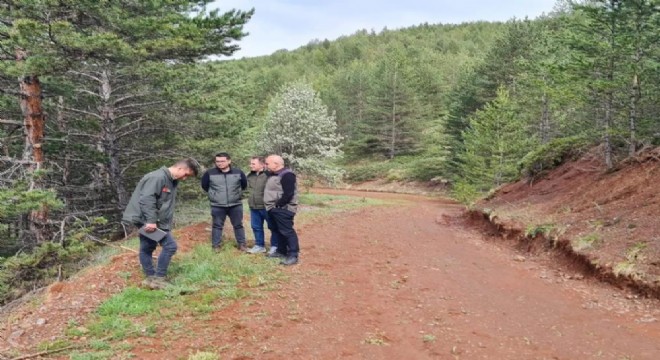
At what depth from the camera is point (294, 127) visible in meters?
22.8

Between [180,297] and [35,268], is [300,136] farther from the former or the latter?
[180,297]

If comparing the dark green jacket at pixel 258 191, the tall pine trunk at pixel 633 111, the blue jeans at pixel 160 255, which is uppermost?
the tall pine trunk at pixel 633 111

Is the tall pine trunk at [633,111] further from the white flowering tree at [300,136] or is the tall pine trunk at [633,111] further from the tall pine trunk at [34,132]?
the tall pine trunk at [34,132]

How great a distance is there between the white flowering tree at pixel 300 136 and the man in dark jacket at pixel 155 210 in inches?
601

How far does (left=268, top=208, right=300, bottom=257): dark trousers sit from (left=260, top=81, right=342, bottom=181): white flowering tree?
527 inches

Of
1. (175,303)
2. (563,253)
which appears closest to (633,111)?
(563,253)

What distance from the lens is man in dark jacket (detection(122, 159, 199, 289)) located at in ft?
21.4

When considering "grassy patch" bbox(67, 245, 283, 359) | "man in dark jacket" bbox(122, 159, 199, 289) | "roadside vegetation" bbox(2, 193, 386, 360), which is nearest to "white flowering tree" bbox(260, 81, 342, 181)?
"roadside vegetation" bbox(2, 193, 386, 360)

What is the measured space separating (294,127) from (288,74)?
7009 cm

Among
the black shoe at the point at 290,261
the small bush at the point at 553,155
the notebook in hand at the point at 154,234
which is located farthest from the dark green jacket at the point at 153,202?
the small bush at the point at 553,155

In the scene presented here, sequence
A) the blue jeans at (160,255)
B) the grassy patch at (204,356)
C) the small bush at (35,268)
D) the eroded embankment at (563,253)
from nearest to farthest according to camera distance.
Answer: the grassy patch at (204,356), the blue jeans at (160,255), the eroded embankment at (563,253), the small bush at (35,268)

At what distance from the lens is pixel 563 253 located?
30.5ft

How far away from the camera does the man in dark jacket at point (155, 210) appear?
6512 millimetres

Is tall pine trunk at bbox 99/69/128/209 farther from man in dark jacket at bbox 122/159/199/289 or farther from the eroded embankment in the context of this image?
the eroded embankment
